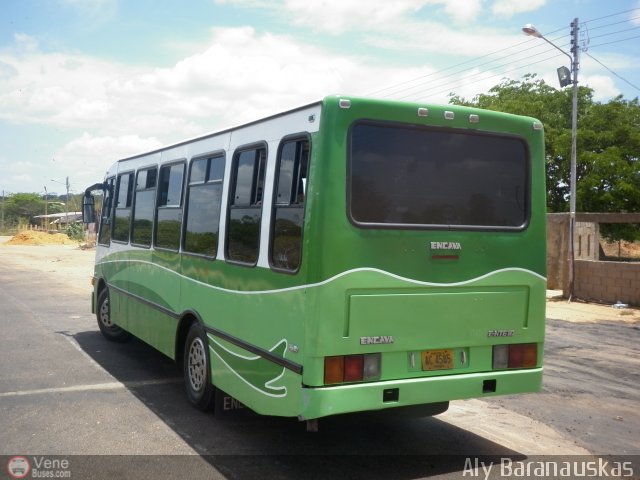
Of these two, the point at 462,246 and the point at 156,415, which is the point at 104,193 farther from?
the point at 462,246

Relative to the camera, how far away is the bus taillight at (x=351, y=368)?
4.69 m

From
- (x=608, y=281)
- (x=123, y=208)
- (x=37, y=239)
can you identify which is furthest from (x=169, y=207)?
(x=37, y=239)

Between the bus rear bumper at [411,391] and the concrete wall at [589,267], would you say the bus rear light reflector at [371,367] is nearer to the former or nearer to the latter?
the bus rear bumper at [411,391]

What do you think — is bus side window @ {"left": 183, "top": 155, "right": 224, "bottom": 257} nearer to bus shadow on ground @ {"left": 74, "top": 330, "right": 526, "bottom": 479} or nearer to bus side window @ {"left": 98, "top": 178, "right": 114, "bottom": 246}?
bus shadow on ground @ {"left": 74, "top": 330, "right": 526, "bottom": 479}

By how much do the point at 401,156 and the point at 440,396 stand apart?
74.9 inches

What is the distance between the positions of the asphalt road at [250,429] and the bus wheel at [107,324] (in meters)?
0.78

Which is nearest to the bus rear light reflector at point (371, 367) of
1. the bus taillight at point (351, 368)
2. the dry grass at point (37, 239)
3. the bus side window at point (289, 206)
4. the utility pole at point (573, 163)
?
the bus taillight at point (351, 368)

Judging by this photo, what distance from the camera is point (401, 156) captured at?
5.07m

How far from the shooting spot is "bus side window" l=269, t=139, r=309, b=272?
4.93 m

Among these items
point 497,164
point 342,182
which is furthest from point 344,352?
point 497,164

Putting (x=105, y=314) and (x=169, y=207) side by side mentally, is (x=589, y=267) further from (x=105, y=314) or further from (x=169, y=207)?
(x=169, y=207)

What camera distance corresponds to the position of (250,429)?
6.07 meters

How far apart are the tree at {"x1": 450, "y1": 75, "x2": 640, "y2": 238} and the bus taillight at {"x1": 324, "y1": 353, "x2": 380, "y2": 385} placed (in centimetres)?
2428

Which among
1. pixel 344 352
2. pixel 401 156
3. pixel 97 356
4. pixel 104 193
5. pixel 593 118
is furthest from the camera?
pixel 593 118
